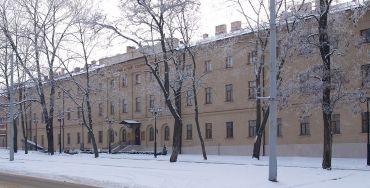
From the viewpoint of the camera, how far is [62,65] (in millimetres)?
46219

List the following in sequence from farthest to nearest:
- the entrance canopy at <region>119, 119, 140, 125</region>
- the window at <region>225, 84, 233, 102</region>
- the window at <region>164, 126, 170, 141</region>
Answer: the entrance canopy at <region>119, 119, 140, 125</region>
the window at <region>164, 126, 170, 141</region>
the window at <region>225, 84, 233, 102</region>

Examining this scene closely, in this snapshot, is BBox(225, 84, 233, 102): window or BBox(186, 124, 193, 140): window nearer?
BBox(225, 84, 233, 102): window

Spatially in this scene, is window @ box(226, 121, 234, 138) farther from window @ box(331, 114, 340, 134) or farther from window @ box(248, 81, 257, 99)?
window @ box(331, 114, 340, 134)

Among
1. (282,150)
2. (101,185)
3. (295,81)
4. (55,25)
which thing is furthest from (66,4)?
(101,185)

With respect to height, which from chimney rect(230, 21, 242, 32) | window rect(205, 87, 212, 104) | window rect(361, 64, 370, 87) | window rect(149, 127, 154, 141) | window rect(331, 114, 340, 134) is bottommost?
window rect(149, 127, 154, 141)

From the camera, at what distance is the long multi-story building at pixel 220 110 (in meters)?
39.8

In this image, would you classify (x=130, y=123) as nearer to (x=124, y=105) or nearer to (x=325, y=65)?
(x=124, y=105)

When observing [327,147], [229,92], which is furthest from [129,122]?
[327,147]

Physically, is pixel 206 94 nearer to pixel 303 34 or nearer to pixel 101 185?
pixel 303 34

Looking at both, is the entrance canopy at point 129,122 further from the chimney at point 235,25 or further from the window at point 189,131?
the chimney at point 235,25

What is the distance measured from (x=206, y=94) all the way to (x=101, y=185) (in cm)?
3471

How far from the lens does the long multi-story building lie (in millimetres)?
39844

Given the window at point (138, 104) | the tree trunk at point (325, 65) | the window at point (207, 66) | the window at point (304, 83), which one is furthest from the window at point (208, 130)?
the tree trunk at point (325, 65)

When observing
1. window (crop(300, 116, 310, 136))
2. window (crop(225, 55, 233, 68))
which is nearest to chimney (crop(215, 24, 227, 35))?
window (crop(225, 55, 233, 68))
